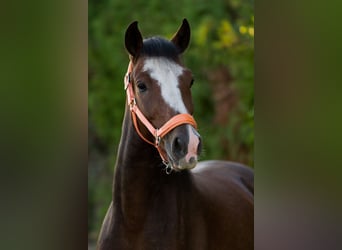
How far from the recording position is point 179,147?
2172 mm

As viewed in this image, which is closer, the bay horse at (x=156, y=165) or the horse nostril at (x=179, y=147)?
the horse nostril at (x=179, y=147)

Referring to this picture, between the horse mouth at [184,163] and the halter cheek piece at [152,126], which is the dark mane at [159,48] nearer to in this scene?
the halter cheek piece at [152,126]

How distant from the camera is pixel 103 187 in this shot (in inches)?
250

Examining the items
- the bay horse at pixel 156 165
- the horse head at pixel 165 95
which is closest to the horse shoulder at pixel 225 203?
the bay horse at pixel 156 165

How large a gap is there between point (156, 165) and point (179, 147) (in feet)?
1.18

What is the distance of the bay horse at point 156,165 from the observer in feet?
7.52

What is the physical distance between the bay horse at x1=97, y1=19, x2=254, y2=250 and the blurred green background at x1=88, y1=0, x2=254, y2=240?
→ 327 cm

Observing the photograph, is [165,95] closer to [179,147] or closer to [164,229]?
[179,147]

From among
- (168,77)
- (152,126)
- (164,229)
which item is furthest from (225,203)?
(168,77)

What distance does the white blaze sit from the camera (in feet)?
7.43

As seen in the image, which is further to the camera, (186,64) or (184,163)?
(186,64)

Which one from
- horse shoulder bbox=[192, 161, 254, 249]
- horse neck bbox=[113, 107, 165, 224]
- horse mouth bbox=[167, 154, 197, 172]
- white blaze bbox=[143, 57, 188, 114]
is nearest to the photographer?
horse mouth bbox=[167, 154, 197, 172]

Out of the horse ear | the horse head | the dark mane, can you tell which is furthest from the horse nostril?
the horse ear

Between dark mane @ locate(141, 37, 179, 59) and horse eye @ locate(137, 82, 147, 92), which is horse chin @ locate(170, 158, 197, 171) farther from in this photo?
dark mane @ locate(141, 37, 179, 59)
